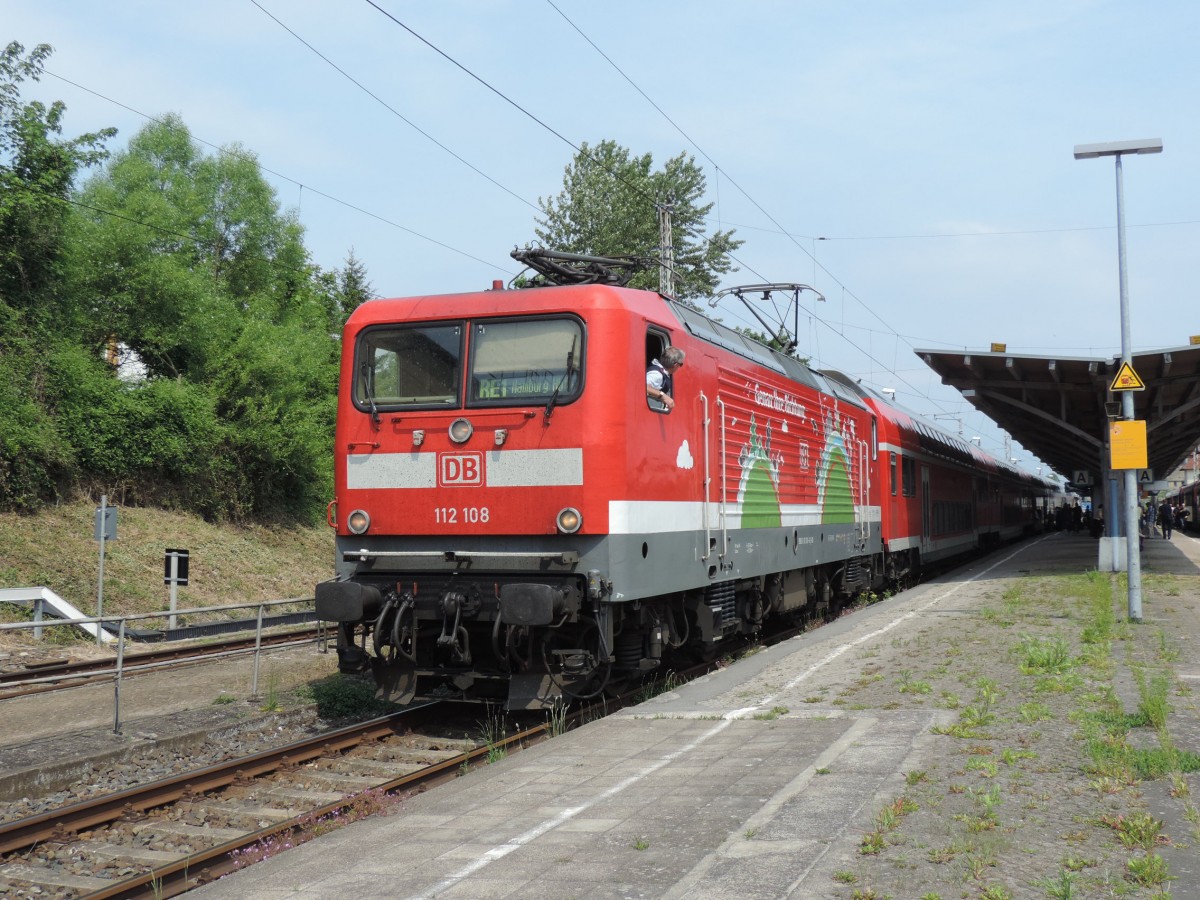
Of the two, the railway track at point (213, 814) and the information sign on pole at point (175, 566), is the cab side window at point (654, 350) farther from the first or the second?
the information sign on pole at point (175, 566)

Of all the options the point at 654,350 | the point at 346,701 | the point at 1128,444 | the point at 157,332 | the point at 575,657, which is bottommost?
the point at 346,701

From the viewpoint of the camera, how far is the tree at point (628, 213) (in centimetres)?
3803

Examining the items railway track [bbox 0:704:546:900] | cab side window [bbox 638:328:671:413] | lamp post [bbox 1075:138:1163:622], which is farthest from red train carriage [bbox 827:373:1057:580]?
railway track [bbox 0:704:546:900]

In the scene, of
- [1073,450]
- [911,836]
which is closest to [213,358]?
[911,836]

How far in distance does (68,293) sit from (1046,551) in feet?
88.8

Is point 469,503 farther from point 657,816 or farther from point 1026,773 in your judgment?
point 1026,773

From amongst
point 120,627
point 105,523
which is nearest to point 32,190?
point 105,523

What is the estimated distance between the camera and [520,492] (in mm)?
8516

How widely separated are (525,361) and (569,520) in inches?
53.2

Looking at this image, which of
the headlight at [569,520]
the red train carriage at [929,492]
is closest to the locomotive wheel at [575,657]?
the headlight at [569,520]

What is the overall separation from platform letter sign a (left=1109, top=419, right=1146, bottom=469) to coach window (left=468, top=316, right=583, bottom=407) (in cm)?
934

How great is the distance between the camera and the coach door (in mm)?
23003

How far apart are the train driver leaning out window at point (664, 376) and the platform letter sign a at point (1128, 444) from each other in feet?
27.0

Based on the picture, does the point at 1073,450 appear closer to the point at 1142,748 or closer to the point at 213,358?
the point at 213,358
